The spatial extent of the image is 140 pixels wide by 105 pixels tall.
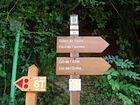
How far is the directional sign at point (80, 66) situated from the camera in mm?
4426

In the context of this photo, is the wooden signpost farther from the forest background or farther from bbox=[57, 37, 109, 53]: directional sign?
the forest background

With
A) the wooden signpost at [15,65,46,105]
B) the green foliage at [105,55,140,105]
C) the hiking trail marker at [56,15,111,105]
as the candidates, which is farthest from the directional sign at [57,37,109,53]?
the green foliage at [105,55,140,105]

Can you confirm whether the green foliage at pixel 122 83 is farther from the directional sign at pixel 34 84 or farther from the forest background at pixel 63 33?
the directional sign at pixel 34 84

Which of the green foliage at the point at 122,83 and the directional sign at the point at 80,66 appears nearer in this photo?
the directional sign at the point at 80,66

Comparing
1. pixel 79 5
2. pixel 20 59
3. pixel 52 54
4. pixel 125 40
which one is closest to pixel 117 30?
pixel 125 40

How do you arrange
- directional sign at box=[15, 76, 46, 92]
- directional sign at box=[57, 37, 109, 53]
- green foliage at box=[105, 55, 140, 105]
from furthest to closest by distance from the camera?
green foliage at box=[105, 55, 140, 105] → directional sign at box=[57, 37, 109, 53] → directional sign at box=[15, 76, 46, 92]

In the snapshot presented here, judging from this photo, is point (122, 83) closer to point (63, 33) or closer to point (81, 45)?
point (81, 45)

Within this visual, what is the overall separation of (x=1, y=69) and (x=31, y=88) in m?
1.60

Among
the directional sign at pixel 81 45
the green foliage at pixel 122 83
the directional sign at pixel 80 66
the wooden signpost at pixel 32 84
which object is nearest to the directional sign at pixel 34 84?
the wooden signpost at pixel 32 84

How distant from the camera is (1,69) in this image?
19.1 ft

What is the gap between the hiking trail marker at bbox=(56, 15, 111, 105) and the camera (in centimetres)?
443

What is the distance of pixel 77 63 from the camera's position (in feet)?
14.6

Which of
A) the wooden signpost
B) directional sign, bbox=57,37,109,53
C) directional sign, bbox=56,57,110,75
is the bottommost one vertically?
the wooden signpost

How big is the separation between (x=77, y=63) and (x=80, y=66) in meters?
0.05
